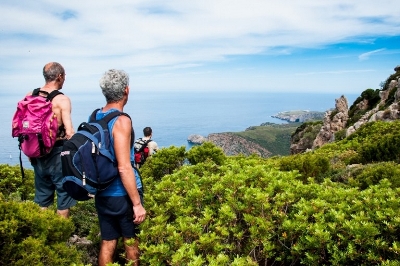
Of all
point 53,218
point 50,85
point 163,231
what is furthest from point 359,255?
point 50,85

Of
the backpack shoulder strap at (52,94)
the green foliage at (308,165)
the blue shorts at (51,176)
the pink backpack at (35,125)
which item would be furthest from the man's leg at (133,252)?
the green foliage at (308,165)

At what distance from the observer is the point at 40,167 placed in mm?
5129

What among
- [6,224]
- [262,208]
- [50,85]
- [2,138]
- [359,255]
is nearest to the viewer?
[6,224]

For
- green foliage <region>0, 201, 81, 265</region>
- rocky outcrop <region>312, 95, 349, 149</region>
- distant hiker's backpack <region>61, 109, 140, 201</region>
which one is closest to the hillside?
rocky outcrop <region>312, 95, 349, 149</region>

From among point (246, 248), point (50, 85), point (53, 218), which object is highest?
point (50, 85)

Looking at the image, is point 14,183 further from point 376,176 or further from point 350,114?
point 350,114

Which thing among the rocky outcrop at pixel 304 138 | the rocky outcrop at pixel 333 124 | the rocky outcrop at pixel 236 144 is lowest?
the rocky outcrop at pixel 236 144

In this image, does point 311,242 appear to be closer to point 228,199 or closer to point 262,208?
point 262,208

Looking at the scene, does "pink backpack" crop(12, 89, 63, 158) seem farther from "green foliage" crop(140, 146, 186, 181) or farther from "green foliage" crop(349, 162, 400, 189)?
"green foliage" crop(349, 162, 400, 189)

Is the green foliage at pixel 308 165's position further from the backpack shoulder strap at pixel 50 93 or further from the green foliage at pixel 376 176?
the backpack shoulder strap at pixel 50 93

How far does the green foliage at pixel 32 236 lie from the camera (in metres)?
3.25

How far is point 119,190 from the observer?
384cm

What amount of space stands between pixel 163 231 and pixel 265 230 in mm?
1249

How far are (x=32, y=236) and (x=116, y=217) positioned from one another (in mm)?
936
